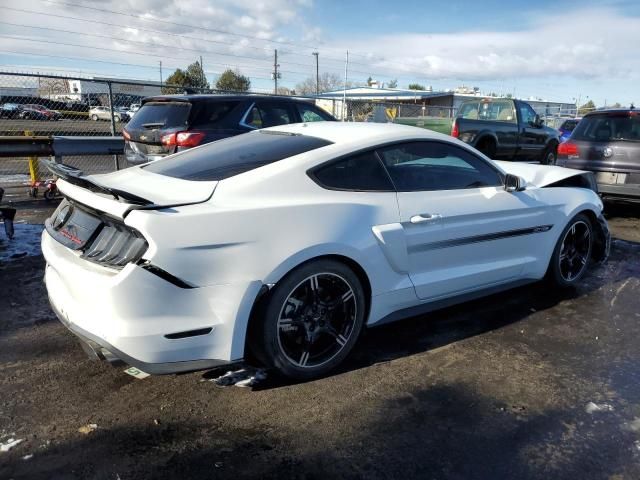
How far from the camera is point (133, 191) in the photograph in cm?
303

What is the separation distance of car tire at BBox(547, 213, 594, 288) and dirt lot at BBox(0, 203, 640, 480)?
78cm

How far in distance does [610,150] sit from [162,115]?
6.51 metres

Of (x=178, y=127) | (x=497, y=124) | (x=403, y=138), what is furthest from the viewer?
(x=497, y=124)

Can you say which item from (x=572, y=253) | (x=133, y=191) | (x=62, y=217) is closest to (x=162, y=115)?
(x=62, y=217)

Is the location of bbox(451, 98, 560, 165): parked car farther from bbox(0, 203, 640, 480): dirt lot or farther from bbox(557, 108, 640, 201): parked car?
bbox(0, 203, 640, 480): dirt lot

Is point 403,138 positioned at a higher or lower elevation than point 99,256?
higher

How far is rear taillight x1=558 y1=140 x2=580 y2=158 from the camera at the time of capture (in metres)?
8.10

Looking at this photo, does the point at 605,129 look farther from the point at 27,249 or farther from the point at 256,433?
the point at 27,249

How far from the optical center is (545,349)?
148 inches

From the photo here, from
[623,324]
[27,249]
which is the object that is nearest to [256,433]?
[623,324]

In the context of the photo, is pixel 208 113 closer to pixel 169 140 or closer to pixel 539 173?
pixel 169 140

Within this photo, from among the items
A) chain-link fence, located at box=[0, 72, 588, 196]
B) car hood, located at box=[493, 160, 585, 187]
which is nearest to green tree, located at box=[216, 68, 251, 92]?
chain-link fence, located at box=[0, 72, 588, 196]

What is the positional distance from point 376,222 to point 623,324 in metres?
2.42

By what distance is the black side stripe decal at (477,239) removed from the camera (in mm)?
3541
